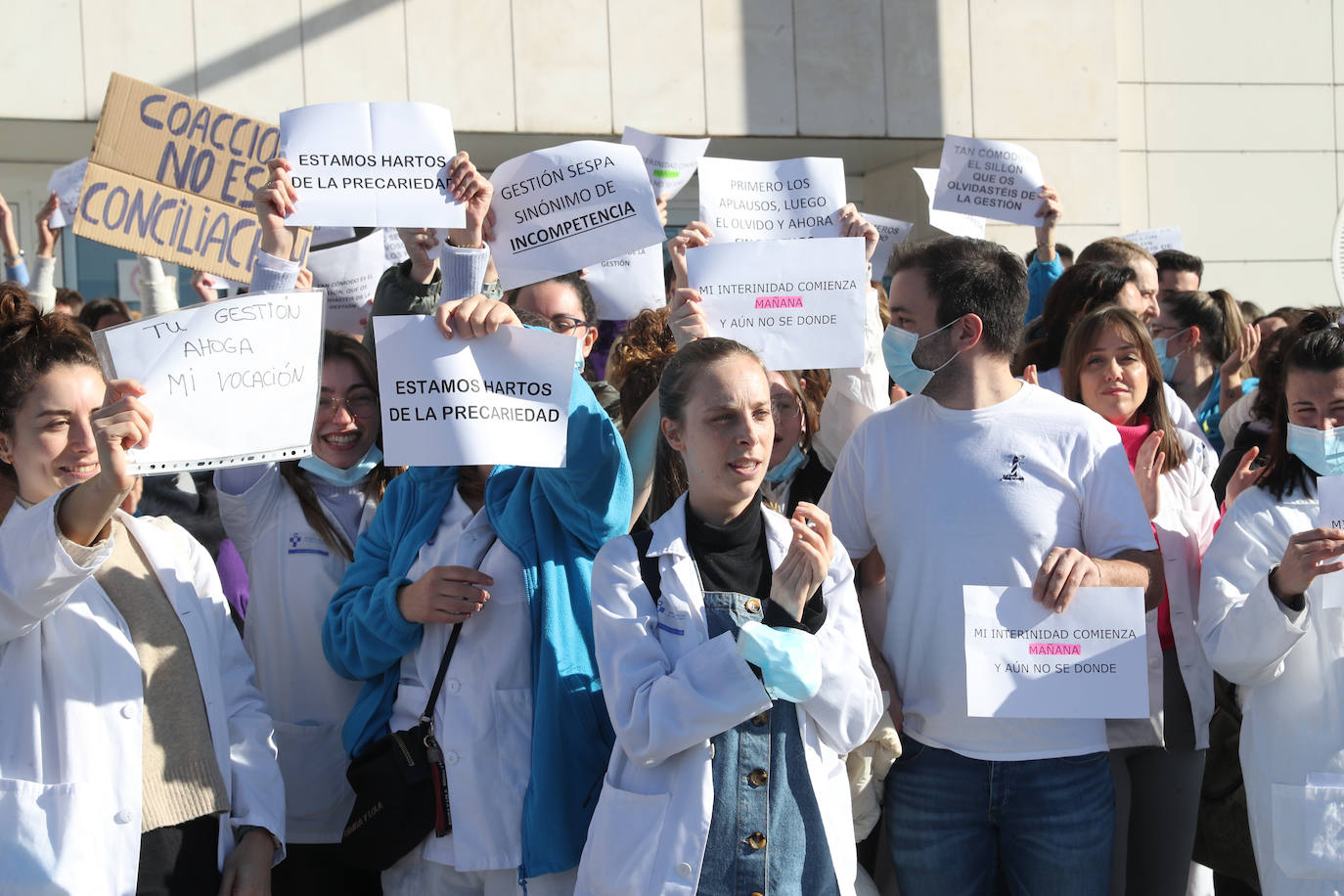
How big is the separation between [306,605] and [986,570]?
71.3 inches

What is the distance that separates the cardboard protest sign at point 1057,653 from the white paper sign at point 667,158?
274 cm

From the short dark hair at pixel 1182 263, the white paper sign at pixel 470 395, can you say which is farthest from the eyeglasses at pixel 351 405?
the short dark hair at pixel 1182 263

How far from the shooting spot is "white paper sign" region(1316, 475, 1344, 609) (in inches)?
126

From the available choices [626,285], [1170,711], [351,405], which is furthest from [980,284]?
[626,285]

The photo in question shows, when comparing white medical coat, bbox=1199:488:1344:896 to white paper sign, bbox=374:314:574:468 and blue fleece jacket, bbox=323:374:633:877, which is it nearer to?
blue fleece jacket, bbox=323:374:633:877

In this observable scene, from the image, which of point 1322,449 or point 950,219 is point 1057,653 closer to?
point 1322,449

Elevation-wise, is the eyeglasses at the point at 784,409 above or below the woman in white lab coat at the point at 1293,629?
above

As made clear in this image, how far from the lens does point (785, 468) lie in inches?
163

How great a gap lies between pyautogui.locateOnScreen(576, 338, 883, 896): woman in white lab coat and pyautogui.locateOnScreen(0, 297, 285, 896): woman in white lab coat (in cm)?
83

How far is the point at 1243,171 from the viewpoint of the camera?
1180 centimetres

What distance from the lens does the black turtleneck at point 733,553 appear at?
3029 mm

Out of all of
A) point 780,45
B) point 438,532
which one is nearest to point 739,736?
point 438,532

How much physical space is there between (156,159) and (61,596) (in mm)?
1891

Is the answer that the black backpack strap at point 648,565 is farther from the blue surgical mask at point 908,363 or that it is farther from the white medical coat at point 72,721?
the white medical coat at point 72,721
